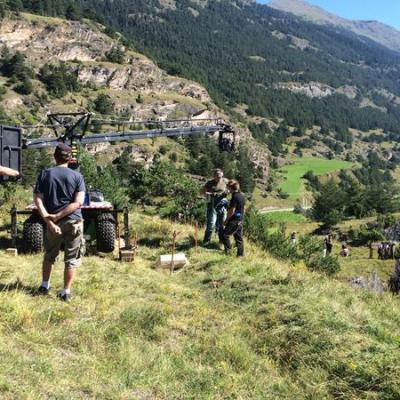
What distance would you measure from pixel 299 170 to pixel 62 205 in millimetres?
173358

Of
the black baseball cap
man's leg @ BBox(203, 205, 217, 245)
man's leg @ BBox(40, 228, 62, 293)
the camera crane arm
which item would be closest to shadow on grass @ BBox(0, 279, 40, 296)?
man's leg @ BBox(40, 228, 62, 293)

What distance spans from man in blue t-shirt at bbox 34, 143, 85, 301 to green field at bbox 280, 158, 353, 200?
135058mm

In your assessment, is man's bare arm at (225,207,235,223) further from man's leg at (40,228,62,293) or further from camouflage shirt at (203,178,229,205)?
man's leg at (40,228,62,293)

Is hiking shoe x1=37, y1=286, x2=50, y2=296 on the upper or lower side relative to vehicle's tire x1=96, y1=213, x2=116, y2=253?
upper

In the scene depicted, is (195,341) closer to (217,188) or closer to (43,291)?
(43,291)

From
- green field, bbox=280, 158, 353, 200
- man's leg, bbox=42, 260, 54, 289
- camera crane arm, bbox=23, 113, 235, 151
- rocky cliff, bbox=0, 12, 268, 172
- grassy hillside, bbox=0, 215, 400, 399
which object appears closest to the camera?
grassy hillside, bbox=0, 215, 400, 399

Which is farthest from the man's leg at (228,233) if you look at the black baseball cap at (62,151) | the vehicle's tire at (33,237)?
the black baseball cap at (62,151)

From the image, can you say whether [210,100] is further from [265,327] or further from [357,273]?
[265,327]

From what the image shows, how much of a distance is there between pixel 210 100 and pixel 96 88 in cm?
4837

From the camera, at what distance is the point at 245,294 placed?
7.37 m

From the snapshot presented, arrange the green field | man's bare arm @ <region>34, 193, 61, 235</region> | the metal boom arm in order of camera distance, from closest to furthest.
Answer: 1. man's bare arm @ <region>34, 193, 61, 235</region>
2. the metal boom arm
3. the green field

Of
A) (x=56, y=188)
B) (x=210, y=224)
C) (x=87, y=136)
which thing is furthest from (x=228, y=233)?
(x=87, y=136)

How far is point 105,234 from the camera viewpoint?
32.6ft

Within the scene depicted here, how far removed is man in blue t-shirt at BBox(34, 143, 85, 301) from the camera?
617cm
